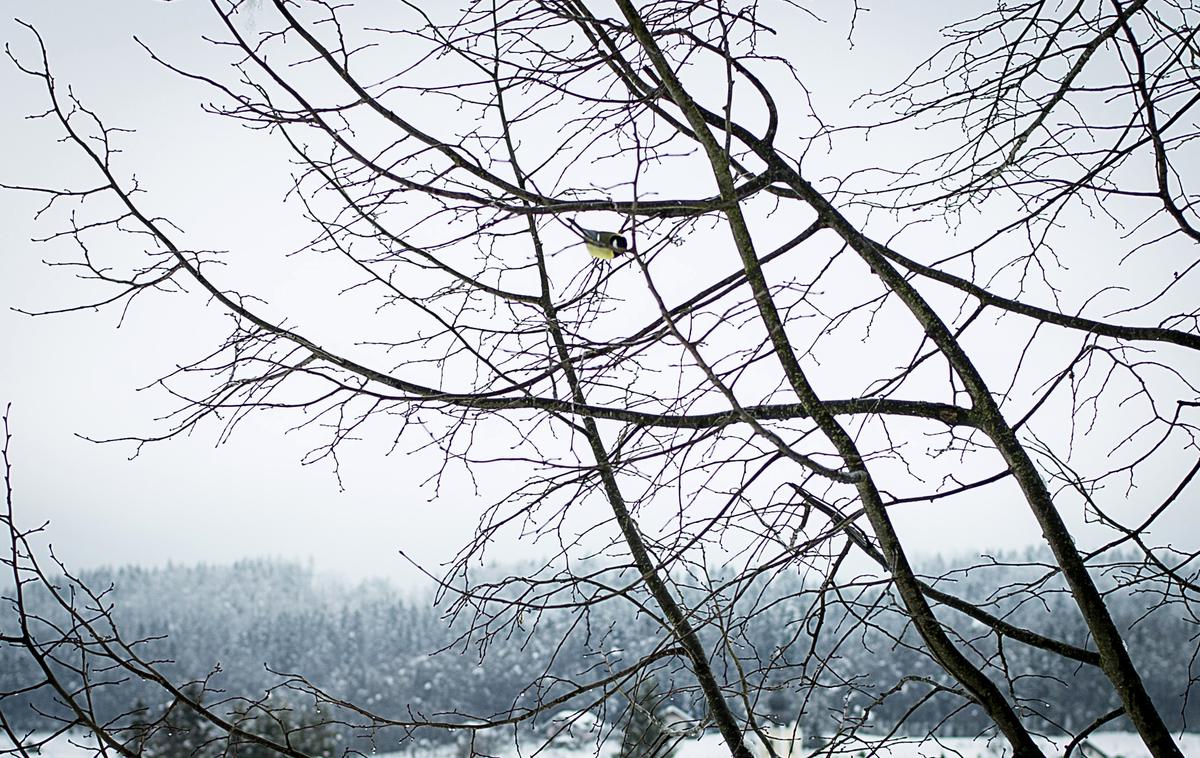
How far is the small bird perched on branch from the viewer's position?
1084 mm

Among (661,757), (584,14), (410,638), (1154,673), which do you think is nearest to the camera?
(584,14)

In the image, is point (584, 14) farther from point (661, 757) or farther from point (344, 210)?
point (661, 757)

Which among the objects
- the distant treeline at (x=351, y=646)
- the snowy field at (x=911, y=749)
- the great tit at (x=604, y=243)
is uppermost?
the distant treeline at (x=351, y=646)

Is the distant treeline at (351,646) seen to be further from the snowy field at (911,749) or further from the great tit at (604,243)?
the great tit at (604,243)

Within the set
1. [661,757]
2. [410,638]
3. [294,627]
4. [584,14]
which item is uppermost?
[294,627]

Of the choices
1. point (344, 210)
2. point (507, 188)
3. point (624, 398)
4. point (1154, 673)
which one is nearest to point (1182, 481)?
point (624, 398)

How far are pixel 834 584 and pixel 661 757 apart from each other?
14.6 inches

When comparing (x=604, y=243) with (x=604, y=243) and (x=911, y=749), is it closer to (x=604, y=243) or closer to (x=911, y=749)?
(x=604, y=243)

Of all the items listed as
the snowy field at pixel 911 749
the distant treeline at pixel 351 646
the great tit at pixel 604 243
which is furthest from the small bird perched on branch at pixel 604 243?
the distant treeline at pixel 351 646

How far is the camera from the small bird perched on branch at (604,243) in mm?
1084

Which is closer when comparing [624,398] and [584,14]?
[584,14]

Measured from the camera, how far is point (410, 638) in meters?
7.28

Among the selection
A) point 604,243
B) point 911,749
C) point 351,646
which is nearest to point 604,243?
point 604,243

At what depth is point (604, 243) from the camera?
1.08m
